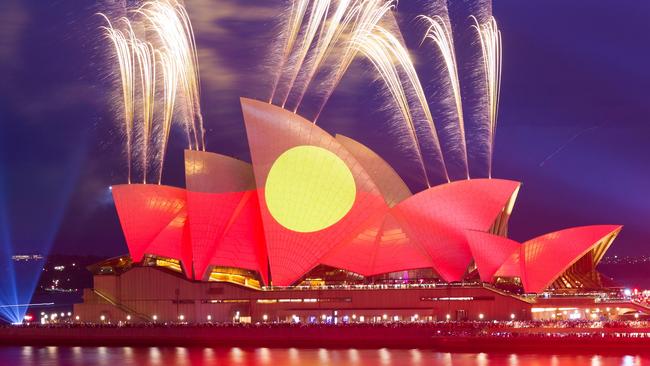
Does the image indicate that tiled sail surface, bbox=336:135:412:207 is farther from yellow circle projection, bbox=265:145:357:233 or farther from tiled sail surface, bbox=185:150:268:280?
tiled sail surface, bbox=185:150:268:280

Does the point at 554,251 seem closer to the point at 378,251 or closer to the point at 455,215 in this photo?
the point at 455,215

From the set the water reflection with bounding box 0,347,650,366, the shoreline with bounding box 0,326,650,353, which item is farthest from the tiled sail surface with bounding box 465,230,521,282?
the water reflection with bounding box 0,347,650,366

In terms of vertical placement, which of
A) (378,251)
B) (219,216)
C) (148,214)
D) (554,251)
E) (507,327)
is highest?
(148,214)

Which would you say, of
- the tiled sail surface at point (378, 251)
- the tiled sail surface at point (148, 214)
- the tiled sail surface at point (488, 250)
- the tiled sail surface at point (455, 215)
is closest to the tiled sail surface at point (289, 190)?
the tiled sail surface at point (378, 251)

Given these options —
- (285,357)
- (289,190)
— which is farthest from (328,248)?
(285,357)

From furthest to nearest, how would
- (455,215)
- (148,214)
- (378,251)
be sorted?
(148,214) → (378,251) → (455,215)
